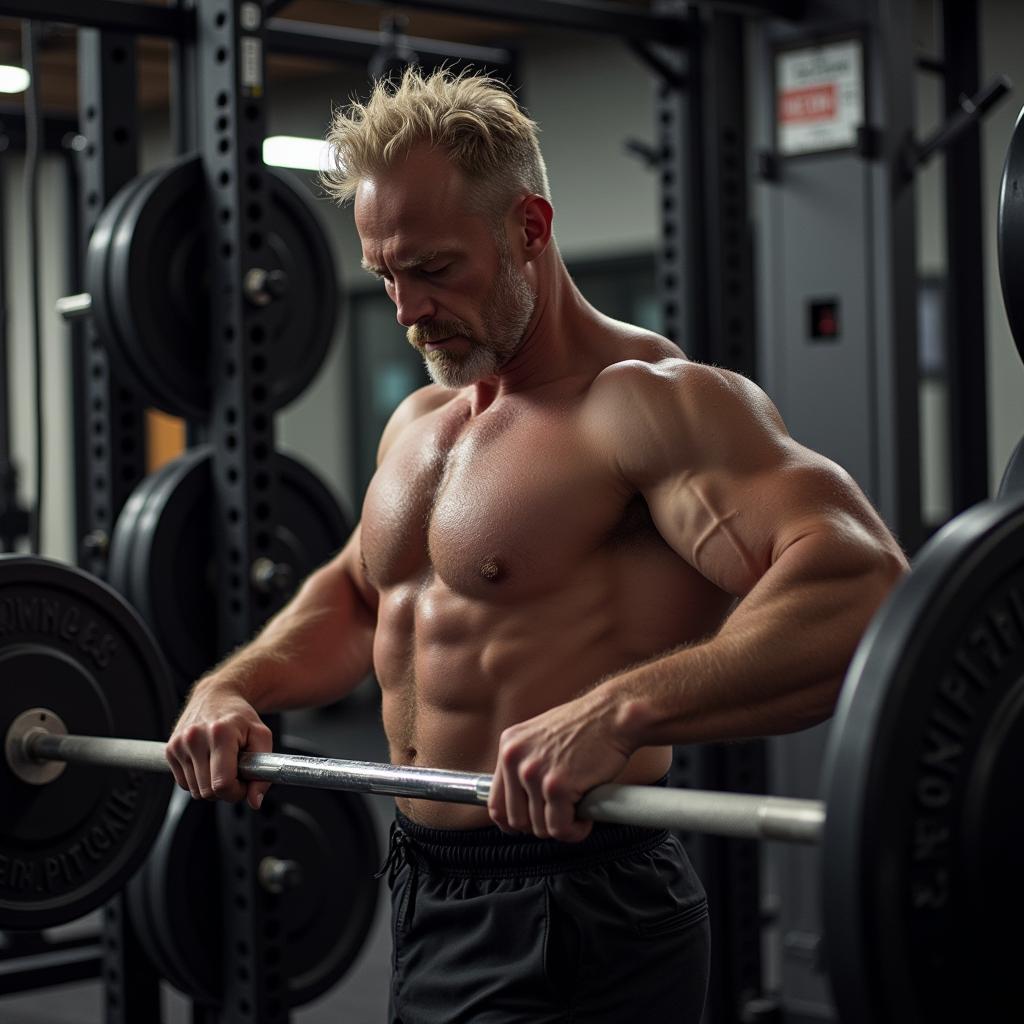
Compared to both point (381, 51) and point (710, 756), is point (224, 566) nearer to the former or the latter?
point (710, 756)

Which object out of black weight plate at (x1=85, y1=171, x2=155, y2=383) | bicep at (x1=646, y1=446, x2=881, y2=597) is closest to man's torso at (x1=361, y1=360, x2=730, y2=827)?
bicep at (x1=646, y1=446, x2=881, y2=597)

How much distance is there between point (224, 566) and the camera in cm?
288

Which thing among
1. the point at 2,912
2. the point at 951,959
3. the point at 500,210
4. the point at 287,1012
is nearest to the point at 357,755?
the point at 287,1012

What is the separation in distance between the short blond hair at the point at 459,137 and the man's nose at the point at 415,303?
118mm

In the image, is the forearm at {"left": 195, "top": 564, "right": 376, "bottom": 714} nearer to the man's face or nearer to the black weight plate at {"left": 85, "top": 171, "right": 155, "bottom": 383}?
the man's face

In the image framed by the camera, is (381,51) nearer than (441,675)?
No

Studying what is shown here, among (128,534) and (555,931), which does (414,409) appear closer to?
(555,931)

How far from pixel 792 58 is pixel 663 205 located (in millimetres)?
416

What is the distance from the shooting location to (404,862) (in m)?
1.99

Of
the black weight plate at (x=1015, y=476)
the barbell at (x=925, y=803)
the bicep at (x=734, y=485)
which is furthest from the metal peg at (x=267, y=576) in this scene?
the black weight plate at (x=1015, y=476)

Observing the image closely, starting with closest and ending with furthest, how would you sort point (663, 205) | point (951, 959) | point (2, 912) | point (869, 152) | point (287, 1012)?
point (951, 959)
point (2, 912)
point (287, 1012)
point (869, 152)
point (663, 205)

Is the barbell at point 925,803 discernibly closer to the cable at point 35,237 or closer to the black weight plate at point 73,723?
the black weight plate at point 73,723

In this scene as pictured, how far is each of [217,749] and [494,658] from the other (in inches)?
13.4

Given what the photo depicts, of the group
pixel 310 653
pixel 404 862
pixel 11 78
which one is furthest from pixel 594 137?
pixel 404 862
